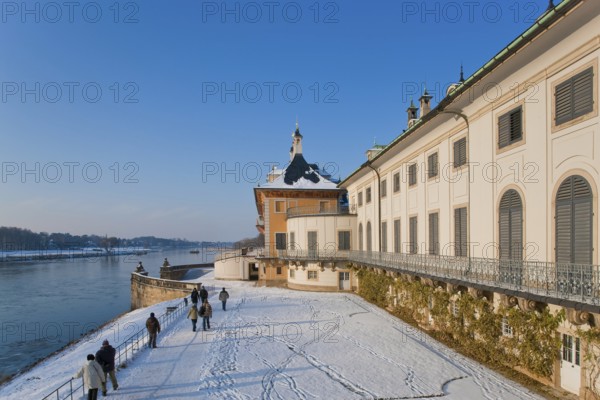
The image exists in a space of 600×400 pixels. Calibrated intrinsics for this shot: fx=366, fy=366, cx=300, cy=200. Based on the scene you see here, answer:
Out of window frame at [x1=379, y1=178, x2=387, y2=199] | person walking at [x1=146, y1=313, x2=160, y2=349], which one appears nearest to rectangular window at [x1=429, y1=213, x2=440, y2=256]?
window frame at [x1=379, y1=178, x2=387, y2=199]

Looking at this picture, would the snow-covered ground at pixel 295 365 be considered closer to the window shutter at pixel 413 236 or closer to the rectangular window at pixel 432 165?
the window shutter at pixel 413 236

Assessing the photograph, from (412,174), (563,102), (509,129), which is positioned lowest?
(412,174)

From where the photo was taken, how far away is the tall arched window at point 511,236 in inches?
458

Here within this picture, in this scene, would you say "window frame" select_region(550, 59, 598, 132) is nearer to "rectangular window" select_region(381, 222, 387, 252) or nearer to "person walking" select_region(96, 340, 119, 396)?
"person walking" select_region(96, 340, 119, 396)

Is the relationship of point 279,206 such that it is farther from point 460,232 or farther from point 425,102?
point 460,232

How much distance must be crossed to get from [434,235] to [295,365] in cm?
955

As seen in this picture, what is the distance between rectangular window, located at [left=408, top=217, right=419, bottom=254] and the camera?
20562mm

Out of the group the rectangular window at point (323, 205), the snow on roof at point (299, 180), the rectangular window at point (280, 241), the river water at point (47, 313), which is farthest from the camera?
the snow on roof at point (299, 180)

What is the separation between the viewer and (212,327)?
19.3 m

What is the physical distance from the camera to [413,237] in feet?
68.6

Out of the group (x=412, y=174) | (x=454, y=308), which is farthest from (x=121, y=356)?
(x=412, y=174)

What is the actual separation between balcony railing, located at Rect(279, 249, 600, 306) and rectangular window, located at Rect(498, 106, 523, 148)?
4.19m

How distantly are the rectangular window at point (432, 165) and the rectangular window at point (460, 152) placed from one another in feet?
5.73

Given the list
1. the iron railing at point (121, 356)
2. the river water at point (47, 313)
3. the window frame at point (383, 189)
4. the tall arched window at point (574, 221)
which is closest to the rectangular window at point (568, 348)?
the tall arched window at point (574, 221)
